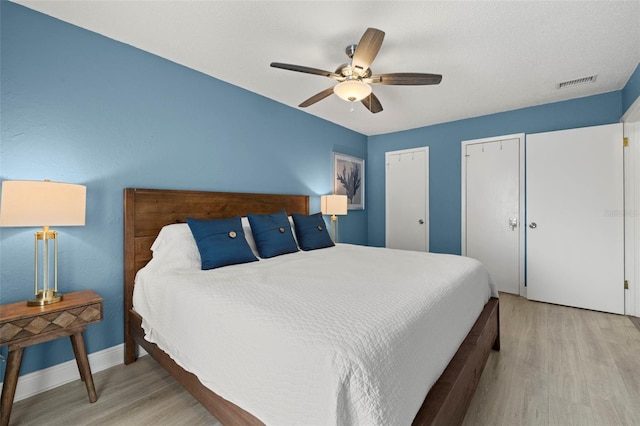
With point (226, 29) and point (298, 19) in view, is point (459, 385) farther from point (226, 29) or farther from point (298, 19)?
point (226, 29)

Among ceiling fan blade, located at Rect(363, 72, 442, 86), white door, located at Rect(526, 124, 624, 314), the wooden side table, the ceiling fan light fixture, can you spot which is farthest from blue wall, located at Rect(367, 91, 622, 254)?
the wooden side table

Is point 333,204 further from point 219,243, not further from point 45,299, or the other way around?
A: point 45,299

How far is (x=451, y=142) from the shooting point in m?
4.16

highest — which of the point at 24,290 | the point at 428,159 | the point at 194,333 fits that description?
the point at 428,159

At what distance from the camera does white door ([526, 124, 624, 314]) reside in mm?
3004

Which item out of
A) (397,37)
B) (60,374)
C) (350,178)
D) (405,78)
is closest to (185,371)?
(60,374)

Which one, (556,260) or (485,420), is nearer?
(485,420)

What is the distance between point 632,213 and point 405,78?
291 cm

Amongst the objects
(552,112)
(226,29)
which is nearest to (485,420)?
(226,29)

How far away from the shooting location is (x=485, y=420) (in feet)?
5.01

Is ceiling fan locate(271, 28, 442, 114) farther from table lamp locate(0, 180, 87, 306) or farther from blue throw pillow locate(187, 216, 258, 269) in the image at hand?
table lamp locate(0, 180, 87, 306)

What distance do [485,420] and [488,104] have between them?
3.37m

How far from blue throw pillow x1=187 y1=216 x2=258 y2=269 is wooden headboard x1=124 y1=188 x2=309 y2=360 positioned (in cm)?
32

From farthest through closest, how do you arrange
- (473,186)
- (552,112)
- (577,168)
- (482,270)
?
(473,186), (552,112), (577,168), (482,270)
